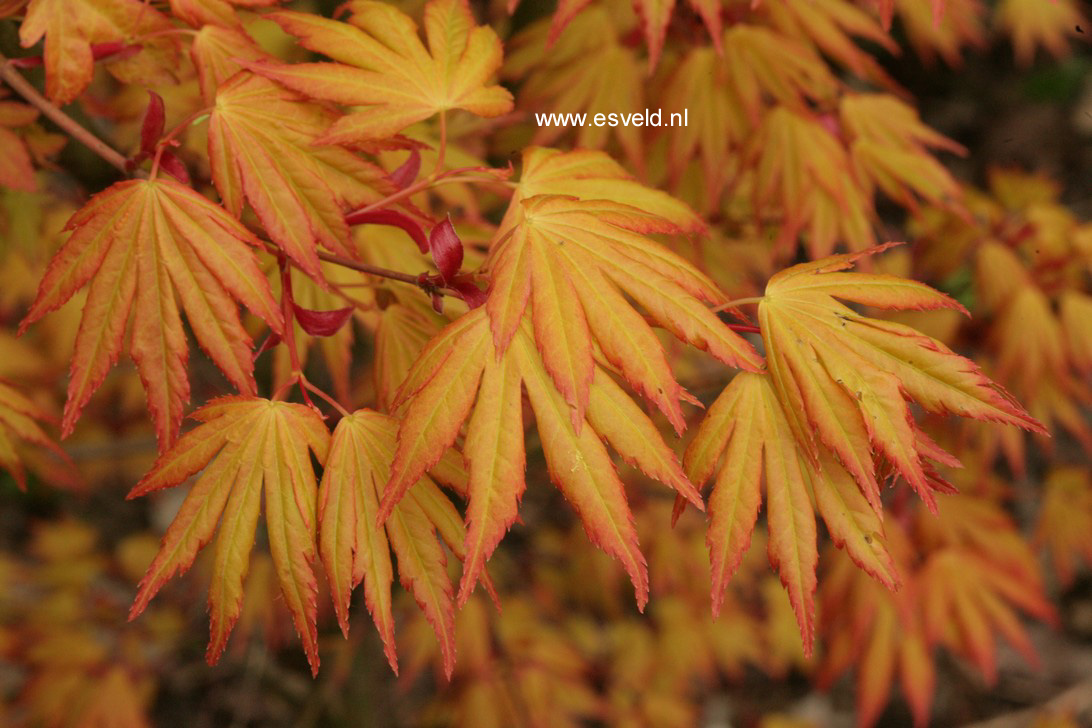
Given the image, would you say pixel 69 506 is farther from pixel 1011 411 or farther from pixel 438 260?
pixel 1011 411

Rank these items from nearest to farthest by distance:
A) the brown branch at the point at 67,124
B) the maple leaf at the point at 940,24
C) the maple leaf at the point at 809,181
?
the brown branch at the point at 67,124 < the maple leaf at the point at 809,181 < the maple leaf at the point at 940,24

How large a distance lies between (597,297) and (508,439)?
11 cm

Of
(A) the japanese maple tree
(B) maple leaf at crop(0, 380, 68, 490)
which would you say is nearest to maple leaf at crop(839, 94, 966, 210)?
(A) the japanese maple tree

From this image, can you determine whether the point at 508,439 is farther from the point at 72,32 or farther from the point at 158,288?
the point at 72,32

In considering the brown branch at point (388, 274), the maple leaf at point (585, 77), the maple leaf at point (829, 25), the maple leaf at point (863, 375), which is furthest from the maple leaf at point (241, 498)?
the maple leaf at point (829, 25)

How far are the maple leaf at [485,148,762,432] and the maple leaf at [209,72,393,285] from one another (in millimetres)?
123

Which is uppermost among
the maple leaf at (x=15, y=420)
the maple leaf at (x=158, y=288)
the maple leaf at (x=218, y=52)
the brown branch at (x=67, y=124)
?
the maple leaf at (x=218, y=52)

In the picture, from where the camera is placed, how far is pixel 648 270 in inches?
21.5

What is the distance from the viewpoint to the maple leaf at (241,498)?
1.81 ft

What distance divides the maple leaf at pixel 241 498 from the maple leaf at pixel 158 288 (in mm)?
20

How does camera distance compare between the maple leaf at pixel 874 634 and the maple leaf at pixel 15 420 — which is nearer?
the maple leaf at pixel 15 420

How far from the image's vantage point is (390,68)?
0.65m

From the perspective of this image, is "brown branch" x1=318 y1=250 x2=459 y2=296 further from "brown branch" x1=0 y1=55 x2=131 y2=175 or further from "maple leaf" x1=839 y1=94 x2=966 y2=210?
"maple leaf" x1=839 y1=94 x2=966 y2=210

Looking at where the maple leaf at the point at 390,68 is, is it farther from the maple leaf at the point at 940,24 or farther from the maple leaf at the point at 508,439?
the maple leaf at the point at 940,24
